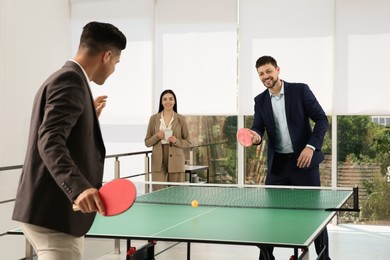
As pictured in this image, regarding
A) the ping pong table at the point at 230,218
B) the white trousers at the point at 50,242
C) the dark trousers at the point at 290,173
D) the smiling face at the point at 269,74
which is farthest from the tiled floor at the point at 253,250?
the white trousers at the point at 50,242

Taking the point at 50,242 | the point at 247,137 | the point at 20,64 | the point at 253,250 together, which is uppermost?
the point at 20,64

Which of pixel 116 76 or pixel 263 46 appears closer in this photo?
pixel 263 46

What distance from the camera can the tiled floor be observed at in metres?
7.04

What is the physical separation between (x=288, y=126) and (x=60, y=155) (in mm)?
3384

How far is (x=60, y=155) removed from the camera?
87.0 inches

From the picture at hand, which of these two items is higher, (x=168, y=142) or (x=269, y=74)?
(x=269, y=74)

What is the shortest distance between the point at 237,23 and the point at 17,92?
10.1ft

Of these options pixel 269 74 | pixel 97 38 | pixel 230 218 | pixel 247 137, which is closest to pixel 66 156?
pixel 97 38

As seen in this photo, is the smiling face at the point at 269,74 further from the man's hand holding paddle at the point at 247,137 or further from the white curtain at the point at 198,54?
the white curtain at the point at 198,54

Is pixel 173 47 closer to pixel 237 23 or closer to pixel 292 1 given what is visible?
pixel 237 23

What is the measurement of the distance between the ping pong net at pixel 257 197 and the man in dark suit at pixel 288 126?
0.51ft

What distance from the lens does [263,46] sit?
926 centimetres

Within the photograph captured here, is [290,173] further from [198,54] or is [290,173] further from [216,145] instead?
[198,54]

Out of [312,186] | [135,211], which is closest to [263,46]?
[312,186]
